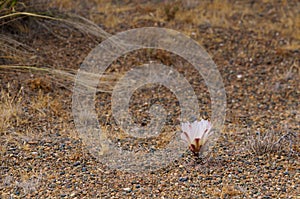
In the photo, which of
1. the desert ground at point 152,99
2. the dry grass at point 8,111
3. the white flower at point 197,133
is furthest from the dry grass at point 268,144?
the dry grass at point 8,111

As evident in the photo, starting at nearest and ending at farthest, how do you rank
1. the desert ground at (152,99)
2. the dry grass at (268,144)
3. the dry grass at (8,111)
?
the desert ground at (152,99)
the dry grass at (268,144)
the dry grass at (8,111)

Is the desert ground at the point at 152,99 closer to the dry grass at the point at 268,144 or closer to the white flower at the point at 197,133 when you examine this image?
the dry grass at the point at 268,144

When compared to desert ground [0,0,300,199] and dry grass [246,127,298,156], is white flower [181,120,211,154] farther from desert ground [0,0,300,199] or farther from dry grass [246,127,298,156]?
dry grass [246,127,298,156]

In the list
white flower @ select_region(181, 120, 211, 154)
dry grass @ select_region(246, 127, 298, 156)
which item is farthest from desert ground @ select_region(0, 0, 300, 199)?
white flower @ select_region(181, 120, 211, 154)

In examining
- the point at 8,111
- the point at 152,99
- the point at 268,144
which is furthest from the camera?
the point at 152,99

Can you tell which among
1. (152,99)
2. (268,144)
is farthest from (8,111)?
(268,144)

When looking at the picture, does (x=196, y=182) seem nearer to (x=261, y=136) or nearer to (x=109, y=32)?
(x=261, y=136)

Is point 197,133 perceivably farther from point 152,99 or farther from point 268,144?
point 152,99
